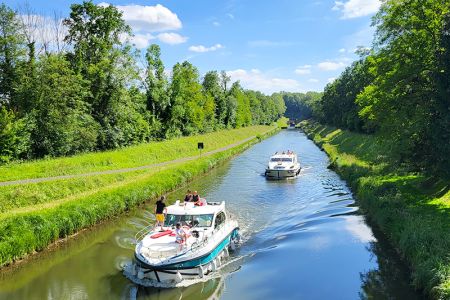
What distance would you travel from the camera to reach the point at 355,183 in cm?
3403

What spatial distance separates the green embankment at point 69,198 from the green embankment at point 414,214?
16281 mm

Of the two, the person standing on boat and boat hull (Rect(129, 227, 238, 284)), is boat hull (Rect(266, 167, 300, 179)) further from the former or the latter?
boat hull (Rect(129, 227, 238, 284))

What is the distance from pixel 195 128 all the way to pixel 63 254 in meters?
57.7

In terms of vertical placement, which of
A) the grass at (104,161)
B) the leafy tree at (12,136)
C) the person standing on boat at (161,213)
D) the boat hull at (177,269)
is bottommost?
the boat hull at (177,269)

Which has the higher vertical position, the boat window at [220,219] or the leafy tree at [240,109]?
the leafy tree at [240,109]

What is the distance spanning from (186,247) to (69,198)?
13.3m

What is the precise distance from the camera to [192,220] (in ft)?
67.3

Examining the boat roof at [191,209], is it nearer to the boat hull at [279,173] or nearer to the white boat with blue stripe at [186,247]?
the white boat with blue stripe at [186,247]

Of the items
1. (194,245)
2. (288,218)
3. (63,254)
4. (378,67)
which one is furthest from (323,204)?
(63,254)

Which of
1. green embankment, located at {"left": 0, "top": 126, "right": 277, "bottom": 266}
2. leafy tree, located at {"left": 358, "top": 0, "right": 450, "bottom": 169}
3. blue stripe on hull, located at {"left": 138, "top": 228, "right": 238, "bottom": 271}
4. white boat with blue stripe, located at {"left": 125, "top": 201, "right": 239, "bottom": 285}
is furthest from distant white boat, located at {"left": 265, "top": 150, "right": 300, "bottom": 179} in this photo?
blue stripe on hull, located at {"left": 138, "top": 228, "right": 238, "bottom": 271}

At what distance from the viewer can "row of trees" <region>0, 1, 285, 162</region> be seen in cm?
3900

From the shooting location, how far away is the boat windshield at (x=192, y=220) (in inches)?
805

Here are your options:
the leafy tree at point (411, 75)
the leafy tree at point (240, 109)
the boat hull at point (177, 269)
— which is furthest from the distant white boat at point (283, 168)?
the leafy tree at point (240, 109)

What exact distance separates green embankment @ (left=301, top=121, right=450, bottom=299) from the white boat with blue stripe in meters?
8.34
